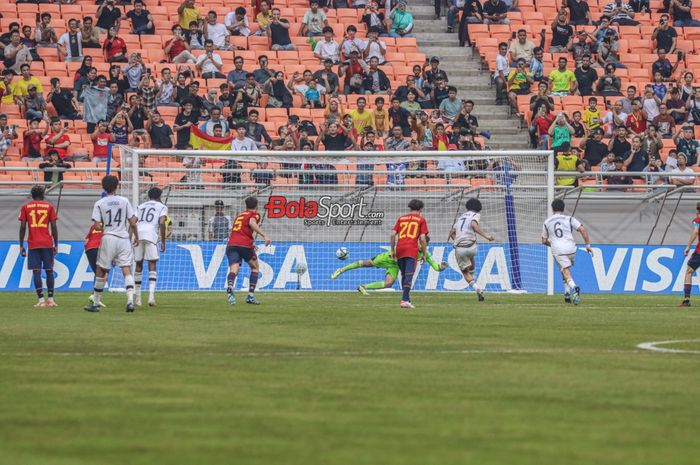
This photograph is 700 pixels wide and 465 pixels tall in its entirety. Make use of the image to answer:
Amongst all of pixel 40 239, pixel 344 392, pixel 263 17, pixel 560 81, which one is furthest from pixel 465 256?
pixel 344 392

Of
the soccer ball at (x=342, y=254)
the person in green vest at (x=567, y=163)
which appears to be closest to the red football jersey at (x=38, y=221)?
the soccer ball at (x=342, y=254)

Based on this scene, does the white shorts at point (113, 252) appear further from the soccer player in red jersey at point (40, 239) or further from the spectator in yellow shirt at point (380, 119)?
the spectator in yellow shirt at point (380, 119)

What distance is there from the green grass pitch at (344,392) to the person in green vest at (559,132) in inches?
572

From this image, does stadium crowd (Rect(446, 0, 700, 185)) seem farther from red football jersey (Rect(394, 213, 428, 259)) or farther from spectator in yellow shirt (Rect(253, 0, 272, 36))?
red football jersey (Rect(394, 213, 428, 259))

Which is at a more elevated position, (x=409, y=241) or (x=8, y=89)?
(x=8, y=89)

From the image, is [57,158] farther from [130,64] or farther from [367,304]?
[367,304]

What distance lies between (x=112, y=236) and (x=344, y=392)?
436 inches

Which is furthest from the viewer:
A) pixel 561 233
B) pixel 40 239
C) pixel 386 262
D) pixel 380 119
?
pixel 380 119

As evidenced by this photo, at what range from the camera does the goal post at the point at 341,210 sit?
1147 inches

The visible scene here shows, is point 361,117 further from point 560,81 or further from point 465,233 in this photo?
point 465,233

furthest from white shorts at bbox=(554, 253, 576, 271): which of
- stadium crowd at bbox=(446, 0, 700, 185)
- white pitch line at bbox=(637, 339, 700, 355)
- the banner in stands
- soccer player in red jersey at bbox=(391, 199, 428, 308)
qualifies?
white pitch line at bbox=(637, 339, 700, 355)

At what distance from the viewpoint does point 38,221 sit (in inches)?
877

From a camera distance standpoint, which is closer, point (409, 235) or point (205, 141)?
point (409, 235)

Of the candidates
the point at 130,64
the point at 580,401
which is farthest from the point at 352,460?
the point at 130,64
